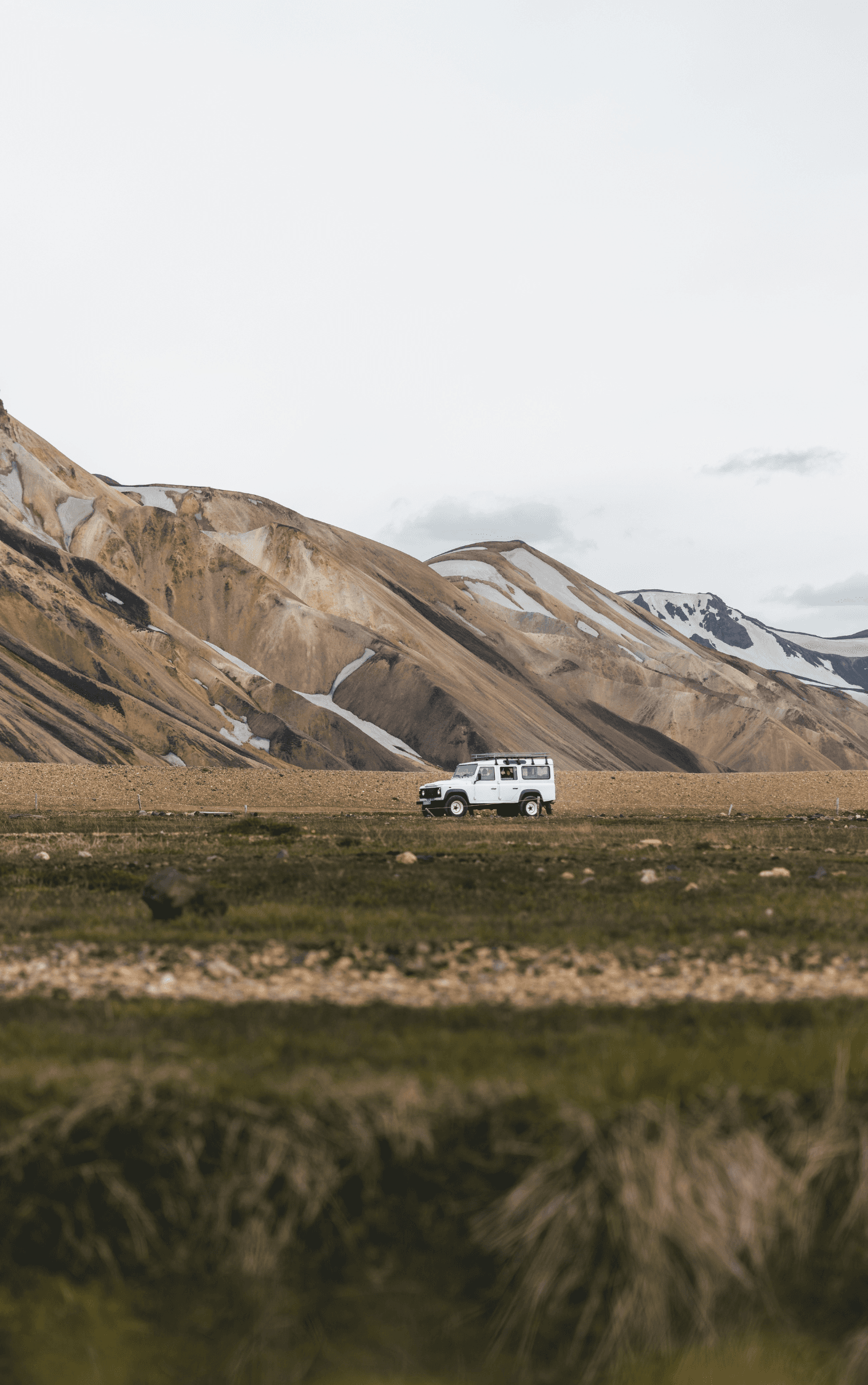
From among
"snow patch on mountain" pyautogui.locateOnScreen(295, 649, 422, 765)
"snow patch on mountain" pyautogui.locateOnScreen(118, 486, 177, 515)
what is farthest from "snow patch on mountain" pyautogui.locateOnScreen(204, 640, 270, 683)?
"snow patch on mountain" pyautogui.locateOnScreen(118, 486, 177, 515)

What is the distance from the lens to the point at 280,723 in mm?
109375

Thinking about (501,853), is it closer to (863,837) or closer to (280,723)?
(863,837)

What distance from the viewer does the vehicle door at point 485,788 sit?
40.8 metres

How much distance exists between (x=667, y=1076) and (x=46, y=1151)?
3.94 meters

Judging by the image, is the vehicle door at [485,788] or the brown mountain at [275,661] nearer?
the vehicle door at [485,788]

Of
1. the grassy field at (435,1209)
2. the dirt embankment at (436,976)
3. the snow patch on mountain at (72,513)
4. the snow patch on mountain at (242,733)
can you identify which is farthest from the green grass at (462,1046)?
the snow patch on mountain at (72,513)

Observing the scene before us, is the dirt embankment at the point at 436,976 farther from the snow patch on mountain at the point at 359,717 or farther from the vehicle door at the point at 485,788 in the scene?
the snow patch on mountain at the point at 359,717

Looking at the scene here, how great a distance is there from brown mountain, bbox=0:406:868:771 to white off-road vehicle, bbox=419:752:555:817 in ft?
133

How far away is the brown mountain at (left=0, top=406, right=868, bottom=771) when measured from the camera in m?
92.6

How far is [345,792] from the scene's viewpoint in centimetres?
6047

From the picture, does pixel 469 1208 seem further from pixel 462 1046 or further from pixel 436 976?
pixel 436 976

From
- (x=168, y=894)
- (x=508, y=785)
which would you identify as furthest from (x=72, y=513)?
(x=168, y=894)

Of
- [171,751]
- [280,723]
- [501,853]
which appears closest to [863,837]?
[501,853]

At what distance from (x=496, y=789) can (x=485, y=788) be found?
521 mm
